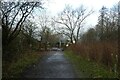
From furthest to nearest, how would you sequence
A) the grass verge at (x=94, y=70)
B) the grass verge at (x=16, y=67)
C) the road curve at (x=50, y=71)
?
the road curve at (x=50, y=71) → the grass verge at (x=16, y=67) → the grass verge at (x=94, y=70)

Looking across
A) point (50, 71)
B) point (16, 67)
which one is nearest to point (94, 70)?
point (50, 71)

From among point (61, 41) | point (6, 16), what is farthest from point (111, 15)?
point (61, 41)

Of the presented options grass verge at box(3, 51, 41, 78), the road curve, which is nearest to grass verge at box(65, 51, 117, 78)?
the road curve

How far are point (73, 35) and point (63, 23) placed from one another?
4.56 m

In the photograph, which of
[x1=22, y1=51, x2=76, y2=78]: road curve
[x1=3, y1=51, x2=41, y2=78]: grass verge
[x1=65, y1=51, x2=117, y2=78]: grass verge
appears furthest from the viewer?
[x1=22, y1=51, x2=76, y2=78]: road curve

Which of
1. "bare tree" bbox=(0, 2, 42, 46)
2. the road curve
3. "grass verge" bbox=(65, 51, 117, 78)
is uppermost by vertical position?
"bare tree" bbox=(0, 2, 42, 46)

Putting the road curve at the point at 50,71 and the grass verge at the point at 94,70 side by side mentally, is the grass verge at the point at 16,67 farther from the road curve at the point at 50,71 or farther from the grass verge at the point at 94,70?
the grass verge at the point at 94,70

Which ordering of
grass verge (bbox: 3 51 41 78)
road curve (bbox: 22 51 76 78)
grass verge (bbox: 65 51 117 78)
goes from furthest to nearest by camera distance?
1. road curve (bbox: 22 51 76 78)
2. grass verge (bbox: 3 51 41 78)
3. grass verge (bbox: 65 51 117 78)

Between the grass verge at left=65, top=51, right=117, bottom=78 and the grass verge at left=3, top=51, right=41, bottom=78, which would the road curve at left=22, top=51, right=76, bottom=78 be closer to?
the grass verge at left=3, top=51, right=41, bottom=78

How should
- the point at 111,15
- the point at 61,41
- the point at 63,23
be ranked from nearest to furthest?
the point at 111,15 → the point at 63,23 → the point at 61,41

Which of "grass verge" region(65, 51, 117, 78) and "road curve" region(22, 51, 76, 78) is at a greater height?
"grass verge" region(65, 51, 117, 78)

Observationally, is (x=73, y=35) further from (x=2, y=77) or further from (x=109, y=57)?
(x=2, y=77)

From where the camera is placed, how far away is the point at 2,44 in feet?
61.4

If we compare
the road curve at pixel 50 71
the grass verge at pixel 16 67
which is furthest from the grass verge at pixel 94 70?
the grass verge at pixel 16 67
